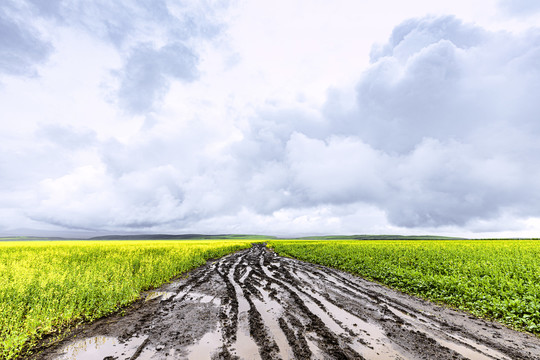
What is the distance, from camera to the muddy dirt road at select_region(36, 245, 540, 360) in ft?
19.4

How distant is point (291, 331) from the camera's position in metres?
7.00

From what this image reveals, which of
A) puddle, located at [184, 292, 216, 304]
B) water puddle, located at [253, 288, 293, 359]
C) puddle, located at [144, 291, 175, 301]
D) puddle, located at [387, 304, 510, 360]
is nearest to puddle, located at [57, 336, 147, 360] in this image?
water puddle, located at [253, 288, 293, 359]

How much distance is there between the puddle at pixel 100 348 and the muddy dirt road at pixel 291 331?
3cm

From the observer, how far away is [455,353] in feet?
19.8

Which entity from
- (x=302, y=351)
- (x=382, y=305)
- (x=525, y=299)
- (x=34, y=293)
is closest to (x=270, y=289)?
(x=382, y=305)

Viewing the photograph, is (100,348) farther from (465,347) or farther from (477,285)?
(477,285)

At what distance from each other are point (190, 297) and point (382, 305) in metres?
8.95

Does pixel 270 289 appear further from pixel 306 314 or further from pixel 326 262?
pixel 326 262

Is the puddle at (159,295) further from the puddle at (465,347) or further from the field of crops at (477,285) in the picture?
the field of crops at (477,285)

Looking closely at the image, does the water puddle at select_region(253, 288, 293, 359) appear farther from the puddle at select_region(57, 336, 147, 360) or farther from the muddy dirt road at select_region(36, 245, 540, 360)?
the puddle at select_region(57, 336, 147, 360)

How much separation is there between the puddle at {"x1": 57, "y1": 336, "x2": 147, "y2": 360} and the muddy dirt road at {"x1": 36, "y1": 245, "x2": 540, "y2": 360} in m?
0.03

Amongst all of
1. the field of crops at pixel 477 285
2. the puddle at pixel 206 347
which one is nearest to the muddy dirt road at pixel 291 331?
the puddle at pixel 206 347

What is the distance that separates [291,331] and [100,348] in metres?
5.32

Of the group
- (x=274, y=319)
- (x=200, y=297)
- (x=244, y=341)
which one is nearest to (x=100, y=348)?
(x=244, y=341)
